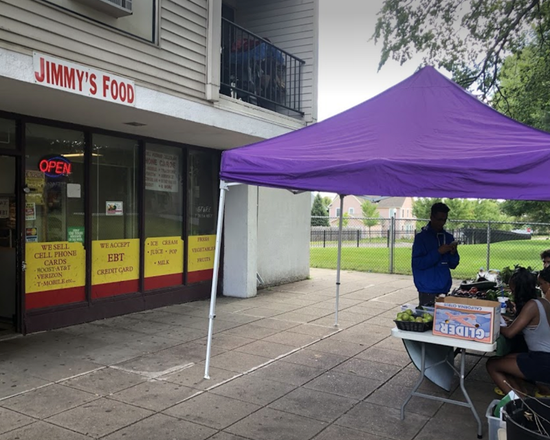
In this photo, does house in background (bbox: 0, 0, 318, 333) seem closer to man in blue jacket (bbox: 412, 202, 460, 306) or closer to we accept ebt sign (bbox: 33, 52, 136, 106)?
we accept ebt sign (bbox: 33, 52, 136, 106)

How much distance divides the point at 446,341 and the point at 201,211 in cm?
600

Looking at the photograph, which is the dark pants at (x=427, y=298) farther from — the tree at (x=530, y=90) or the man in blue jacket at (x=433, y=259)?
the tree at (x=530, y=90)

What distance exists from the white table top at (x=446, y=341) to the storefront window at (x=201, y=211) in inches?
211

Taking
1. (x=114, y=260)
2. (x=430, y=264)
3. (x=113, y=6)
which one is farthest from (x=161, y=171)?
(x=430, y=264)

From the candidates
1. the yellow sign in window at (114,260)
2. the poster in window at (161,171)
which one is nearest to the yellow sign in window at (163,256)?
the yellow sign in window at (114,260)

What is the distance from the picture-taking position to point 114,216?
24.8 ft

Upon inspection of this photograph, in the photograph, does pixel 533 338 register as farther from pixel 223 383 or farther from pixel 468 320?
pixel 223 383

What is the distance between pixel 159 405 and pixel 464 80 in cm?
1121

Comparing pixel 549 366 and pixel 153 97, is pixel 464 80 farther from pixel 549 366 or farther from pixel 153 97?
pixel 549 366

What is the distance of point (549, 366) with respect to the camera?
3961 mm

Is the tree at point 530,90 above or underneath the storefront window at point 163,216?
above

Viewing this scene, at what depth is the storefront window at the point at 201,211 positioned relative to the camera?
895 cm

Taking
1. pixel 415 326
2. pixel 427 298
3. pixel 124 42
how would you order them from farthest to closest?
pixel 124 42 → pixel 427 298 → pixel 415 326

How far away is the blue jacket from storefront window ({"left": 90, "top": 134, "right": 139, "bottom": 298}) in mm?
4408
